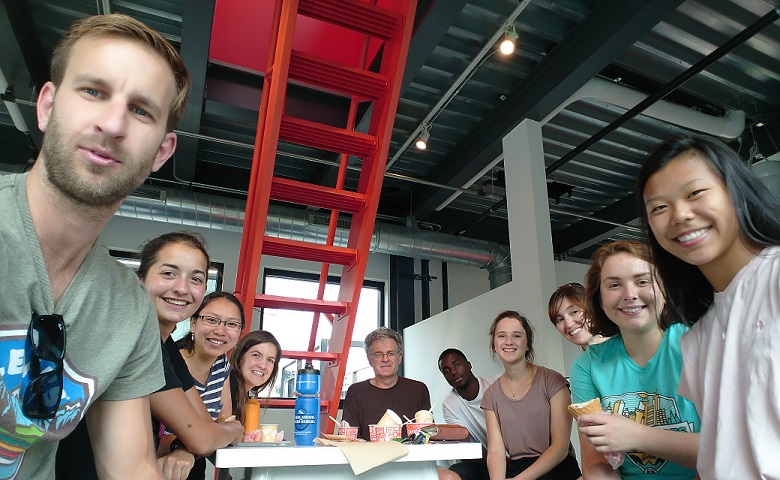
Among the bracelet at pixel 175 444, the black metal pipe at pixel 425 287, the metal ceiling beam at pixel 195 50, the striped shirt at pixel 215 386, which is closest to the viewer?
the bracelet at pixel 175 444

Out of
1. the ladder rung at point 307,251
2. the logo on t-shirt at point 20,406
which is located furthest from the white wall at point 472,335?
the logo on t-shirt at point 20,406

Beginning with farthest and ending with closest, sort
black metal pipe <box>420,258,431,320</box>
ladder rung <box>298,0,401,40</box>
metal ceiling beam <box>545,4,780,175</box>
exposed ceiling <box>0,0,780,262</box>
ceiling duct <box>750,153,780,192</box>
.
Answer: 1. black metal pipe <box>420,258,431,320</box>
2. ceiling duct <box>750,153,780,192</box>
3. exposed ceiling <box>0,0,780,262</box>
4. metal ceiling beam <box>545,4,780,175</box>
5. ladder rung <box>298,0,401,40</box>

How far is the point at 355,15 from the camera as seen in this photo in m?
2.83

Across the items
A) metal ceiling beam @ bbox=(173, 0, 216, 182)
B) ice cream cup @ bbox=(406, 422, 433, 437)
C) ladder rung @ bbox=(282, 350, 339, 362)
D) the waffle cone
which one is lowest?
ice cream cup @ bbox=(406, 422, 433, 437)

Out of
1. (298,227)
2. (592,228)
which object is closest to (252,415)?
(298,227)

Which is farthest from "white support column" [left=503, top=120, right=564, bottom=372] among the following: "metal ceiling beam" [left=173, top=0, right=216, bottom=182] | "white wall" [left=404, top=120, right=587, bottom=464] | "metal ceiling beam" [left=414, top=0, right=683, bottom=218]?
"metal ceiling beam" [left=173, top=0, right=216, bottom=182]

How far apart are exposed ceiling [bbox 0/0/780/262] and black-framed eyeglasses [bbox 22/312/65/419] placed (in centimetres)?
293

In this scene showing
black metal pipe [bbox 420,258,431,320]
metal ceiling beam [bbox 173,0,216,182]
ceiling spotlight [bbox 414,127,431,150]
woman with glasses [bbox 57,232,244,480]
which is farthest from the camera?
black metal pipe [bbox 420,258,431,320]

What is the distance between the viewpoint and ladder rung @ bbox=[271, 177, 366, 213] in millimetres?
2879

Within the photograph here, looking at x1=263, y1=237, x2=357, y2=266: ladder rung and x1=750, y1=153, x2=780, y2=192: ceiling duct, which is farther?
x1=750, y1=153, x2=780, y2=192: ceiling duct

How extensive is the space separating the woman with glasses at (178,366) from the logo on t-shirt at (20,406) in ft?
1.55

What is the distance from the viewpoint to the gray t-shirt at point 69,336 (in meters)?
0.83

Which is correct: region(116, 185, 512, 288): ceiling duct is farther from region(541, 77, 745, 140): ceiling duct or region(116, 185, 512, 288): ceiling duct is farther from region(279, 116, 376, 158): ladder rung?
region(279, 116, 376, 158): ladder rung

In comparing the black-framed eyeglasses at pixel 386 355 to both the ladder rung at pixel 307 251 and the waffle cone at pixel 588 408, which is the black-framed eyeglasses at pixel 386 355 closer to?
the ladder rung at pixel 307 251
